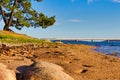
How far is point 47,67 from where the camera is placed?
1152 centimetres

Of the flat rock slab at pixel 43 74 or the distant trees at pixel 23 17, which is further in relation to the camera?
the distant trees at pixel 23 17

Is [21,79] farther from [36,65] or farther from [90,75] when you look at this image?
[90,75]

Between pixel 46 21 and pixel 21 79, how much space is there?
4543 cm

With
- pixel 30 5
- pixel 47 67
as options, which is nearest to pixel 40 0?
pixel 30 5

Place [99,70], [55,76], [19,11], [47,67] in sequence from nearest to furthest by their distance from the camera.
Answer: [55,76]
[47,67]
[99,70]
[19,11]

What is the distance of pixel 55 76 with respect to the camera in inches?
420

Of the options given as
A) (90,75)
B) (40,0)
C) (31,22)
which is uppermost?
(40,0)

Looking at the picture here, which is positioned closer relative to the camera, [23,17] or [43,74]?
[43,74]

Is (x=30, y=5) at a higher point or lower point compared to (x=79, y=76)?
higher

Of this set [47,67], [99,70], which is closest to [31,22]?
[99,70]

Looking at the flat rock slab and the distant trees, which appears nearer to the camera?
the flat rock slab

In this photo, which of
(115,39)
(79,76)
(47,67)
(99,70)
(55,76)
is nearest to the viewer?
(55,76)

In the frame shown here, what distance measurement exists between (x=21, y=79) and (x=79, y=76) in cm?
326

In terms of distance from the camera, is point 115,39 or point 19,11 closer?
point 19,11
